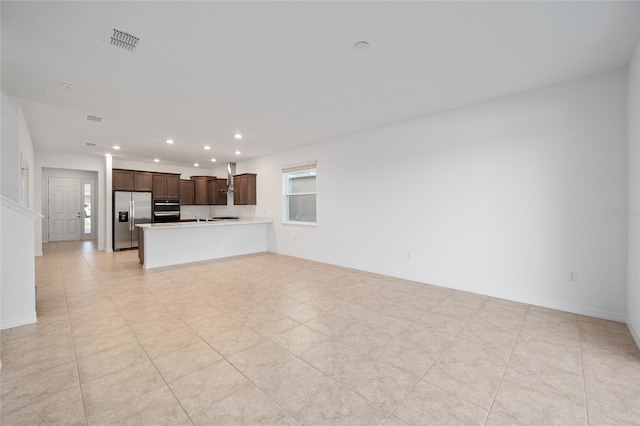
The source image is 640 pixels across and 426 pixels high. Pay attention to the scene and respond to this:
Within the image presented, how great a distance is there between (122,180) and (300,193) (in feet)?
17.6

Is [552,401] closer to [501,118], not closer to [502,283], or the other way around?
[502,283]

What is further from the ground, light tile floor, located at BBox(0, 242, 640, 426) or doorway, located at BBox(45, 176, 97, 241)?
doorway, located at BBox(45, 176, 97, 241)

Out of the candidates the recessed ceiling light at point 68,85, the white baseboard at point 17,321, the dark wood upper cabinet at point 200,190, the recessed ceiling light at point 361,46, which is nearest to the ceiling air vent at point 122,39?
the recessed ceiling light at point 68,85

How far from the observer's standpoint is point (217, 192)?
9125mm

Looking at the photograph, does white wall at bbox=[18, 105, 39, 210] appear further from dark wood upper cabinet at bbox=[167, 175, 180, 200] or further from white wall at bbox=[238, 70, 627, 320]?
white wall at bbox=[238, 70, 627, 320]

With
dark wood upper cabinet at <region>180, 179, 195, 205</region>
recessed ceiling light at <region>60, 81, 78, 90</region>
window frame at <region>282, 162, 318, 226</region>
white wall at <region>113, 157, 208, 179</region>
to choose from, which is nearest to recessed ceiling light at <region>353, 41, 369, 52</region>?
recessed ceiling light at <region>60, 81, 78, 90</region>

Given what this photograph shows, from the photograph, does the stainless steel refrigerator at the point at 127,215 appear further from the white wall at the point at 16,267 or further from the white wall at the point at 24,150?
the white wall at the point at 16,267

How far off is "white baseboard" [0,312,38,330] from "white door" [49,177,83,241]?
849 cm

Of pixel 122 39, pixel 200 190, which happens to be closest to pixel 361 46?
pixel 122 39

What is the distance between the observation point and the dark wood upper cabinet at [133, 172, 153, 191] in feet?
26.3

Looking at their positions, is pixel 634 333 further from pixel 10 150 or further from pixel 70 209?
pixel 70 209

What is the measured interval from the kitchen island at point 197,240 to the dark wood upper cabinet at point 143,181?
7.66 ft

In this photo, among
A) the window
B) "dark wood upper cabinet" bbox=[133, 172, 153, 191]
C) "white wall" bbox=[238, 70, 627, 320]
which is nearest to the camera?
"white wall" bbox=[238, 70, 627, 320]

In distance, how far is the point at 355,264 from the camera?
17.9 ft
